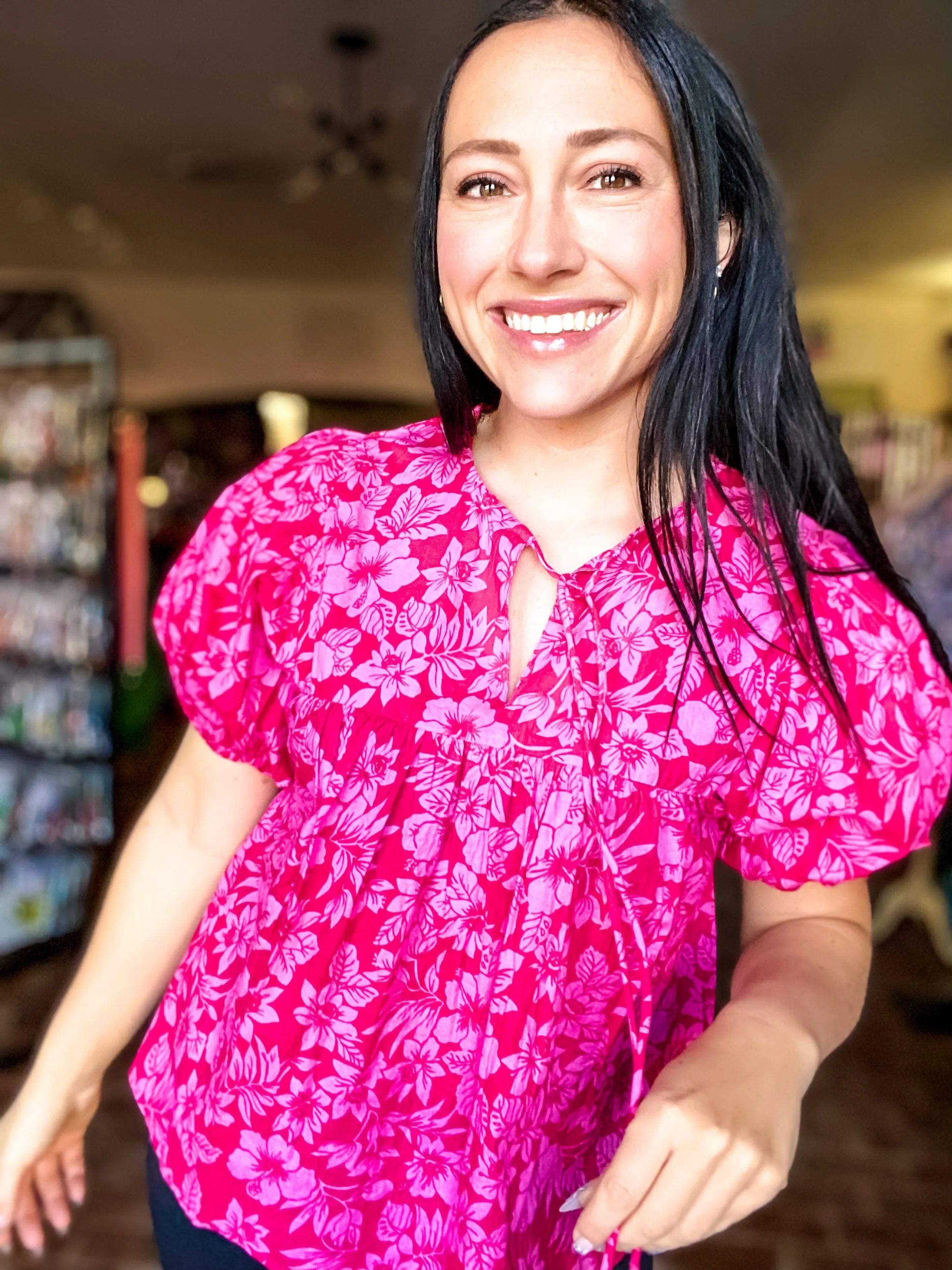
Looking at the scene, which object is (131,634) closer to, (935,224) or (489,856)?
(935,224)

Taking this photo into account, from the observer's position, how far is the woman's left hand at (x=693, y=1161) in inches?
25.5

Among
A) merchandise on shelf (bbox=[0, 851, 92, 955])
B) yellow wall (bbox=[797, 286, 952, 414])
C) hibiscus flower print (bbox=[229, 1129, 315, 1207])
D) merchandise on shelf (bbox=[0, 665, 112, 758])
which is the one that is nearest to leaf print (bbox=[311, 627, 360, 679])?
hibiscus flower print (bbox=[229, 1129, 315, 1207])

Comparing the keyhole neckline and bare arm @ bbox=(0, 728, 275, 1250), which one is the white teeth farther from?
bare arm @ bbox=(0, 728, 275, 1250)

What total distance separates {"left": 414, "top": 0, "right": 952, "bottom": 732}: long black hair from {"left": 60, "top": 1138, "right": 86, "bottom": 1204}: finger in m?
0.75

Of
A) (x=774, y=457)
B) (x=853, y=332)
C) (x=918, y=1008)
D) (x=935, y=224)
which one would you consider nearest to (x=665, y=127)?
(x=774, y=457)

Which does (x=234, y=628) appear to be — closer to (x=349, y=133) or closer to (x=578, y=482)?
(x=578, y=482)

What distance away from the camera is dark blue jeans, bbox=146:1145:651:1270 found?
881 mm

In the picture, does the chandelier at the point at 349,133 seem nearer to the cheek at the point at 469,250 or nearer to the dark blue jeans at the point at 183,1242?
the cheek at the point at 469,250

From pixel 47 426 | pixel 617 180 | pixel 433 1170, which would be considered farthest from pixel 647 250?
pixel 47 426

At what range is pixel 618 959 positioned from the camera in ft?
2.60

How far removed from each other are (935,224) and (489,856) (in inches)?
267

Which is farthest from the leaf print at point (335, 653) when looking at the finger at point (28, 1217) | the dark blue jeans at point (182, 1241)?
the finger at point (28, 1217)

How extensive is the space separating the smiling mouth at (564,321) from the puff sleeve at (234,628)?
0.26m

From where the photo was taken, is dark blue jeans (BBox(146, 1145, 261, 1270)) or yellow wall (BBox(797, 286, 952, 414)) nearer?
dark blue jeans (BBox(146, 1145, 261, 1270))
